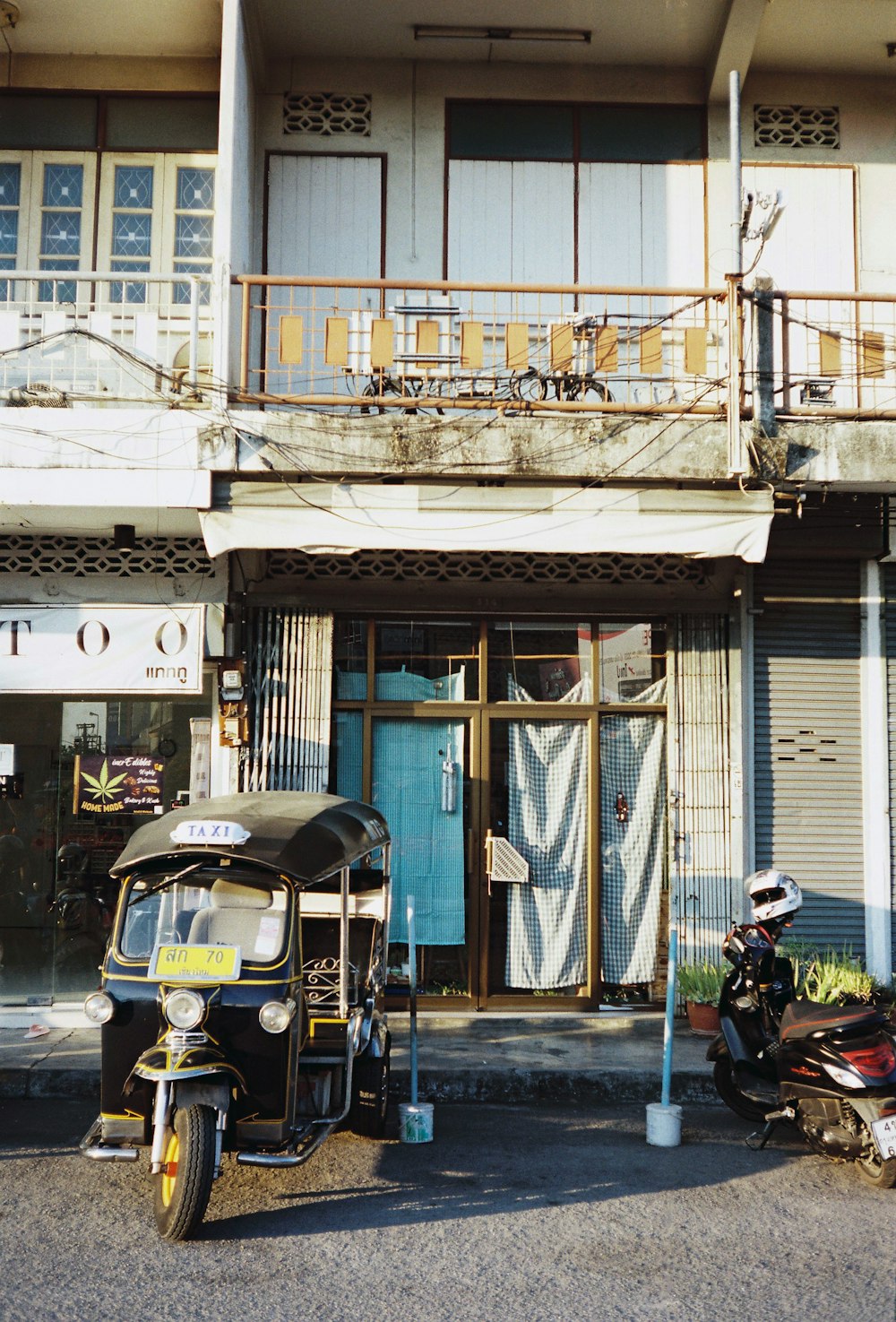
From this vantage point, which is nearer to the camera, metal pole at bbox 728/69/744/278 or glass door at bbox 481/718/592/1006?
metal pole at bbox 728/69/744/278

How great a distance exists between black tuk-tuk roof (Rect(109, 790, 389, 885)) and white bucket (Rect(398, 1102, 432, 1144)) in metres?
1.53

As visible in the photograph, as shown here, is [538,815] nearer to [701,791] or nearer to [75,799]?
[701,791]

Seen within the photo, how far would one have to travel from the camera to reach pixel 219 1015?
5.81 m

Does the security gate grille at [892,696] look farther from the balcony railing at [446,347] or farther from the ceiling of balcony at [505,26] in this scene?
the ceiling of balcony at [505,26]

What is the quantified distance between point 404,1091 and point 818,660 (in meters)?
5.29

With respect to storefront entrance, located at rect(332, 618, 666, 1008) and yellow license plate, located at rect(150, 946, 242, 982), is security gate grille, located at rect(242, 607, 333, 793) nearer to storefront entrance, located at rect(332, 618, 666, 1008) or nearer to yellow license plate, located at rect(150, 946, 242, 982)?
storefront entrance, located at rect(332, 618, 666, 1008)

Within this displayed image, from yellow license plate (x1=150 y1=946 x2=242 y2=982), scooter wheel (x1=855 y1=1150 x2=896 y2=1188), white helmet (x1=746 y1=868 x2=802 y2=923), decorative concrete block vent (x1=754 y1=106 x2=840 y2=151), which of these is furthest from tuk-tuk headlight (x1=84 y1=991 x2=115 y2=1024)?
decorative concrete block vent (x1=754 y1=106 x2=840 y2=151)

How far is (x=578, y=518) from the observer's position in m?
9.34

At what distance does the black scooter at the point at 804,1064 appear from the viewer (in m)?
6.22

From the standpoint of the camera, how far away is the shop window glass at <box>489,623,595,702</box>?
35.0ft

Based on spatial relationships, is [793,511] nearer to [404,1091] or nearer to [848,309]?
[848,309]

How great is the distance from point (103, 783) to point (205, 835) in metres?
4.76

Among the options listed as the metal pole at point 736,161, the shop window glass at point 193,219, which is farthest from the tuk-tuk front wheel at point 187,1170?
the shop window glass at point 193,219

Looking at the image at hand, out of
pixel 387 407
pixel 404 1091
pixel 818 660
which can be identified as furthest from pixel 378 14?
pixel 404 1091
